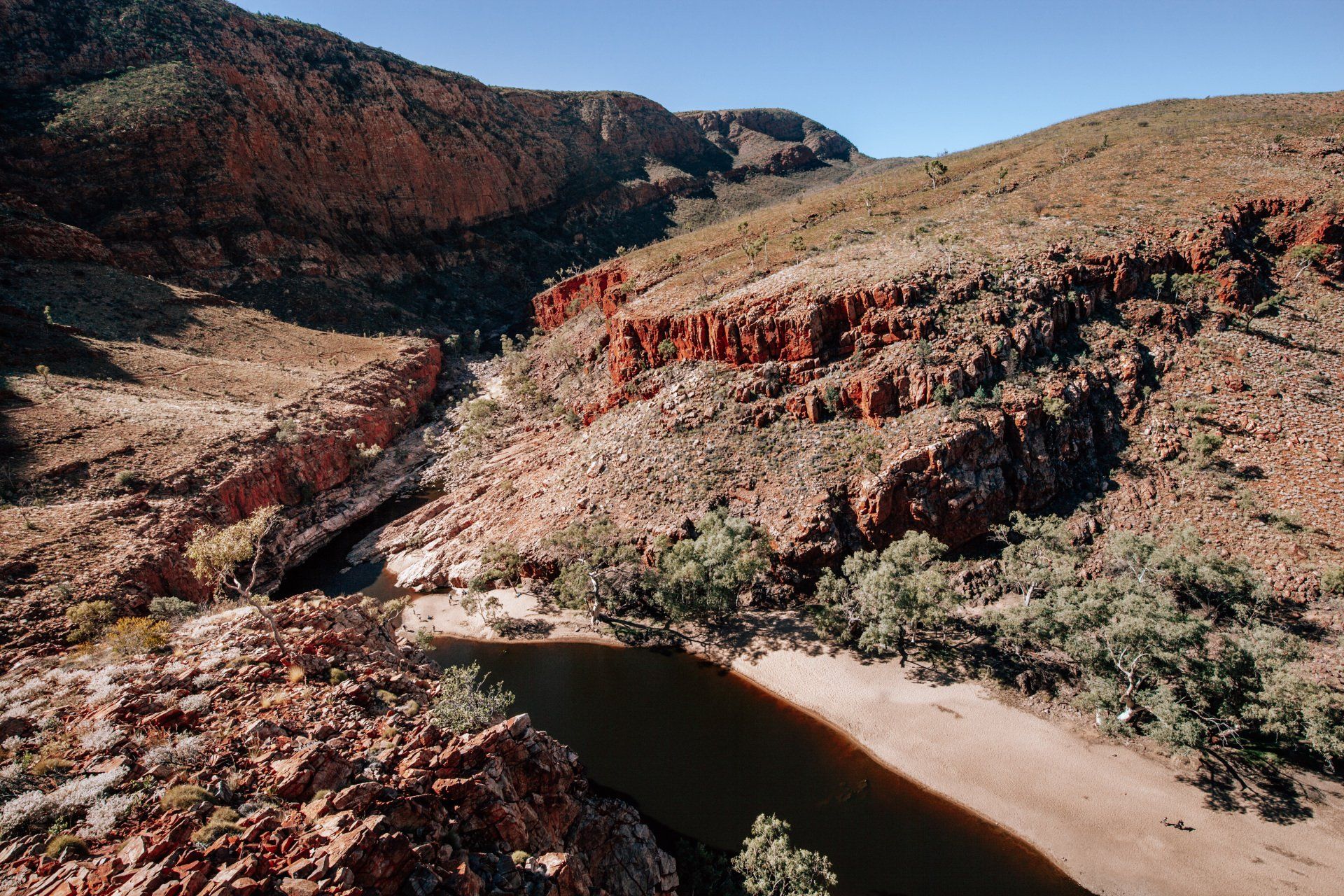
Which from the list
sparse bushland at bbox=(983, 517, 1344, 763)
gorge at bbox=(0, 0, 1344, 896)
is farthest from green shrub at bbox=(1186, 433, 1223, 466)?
sparse bushland at bbox=(983, 517, 1344, 763)

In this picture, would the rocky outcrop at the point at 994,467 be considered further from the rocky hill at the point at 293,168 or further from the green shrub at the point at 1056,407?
the rocky hill at the point at 293,168

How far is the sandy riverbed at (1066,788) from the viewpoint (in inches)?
674

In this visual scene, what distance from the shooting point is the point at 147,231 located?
6406cm

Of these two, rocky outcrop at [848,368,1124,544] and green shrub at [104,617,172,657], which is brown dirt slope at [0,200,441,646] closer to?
green shrub at [104,617,172,657]

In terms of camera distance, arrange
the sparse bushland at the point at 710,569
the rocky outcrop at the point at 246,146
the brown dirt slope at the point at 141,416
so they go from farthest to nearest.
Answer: the rocky outcrop at the point at 246,146 → the sparse bushland at the point at 710,569 → the brown dirt slope at the point at 141,416

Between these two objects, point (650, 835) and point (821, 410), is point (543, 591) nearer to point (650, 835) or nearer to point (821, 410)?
point (650, 835)

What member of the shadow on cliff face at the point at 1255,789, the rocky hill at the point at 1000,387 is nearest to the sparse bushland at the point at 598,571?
the rocky hill at the point at 1000,387

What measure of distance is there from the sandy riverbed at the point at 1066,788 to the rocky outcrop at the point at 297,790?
11766 mm

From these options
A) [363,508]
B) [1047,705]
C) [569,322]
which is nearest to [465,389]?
[569,322]

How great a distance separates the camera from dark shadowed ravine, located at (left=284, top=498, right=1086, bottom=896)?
60.0ft

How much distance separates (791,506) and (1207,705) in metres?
18.7

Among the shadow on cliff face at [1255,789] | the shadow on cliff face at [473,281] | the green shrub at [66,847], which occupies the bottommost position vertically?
the shadow on cliff face at [1255,789]

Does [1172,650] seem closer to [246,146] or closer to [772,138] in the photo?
[246,146]

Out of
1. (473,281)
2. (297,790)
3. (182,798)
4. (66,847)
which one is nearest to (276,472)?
(182,798)
